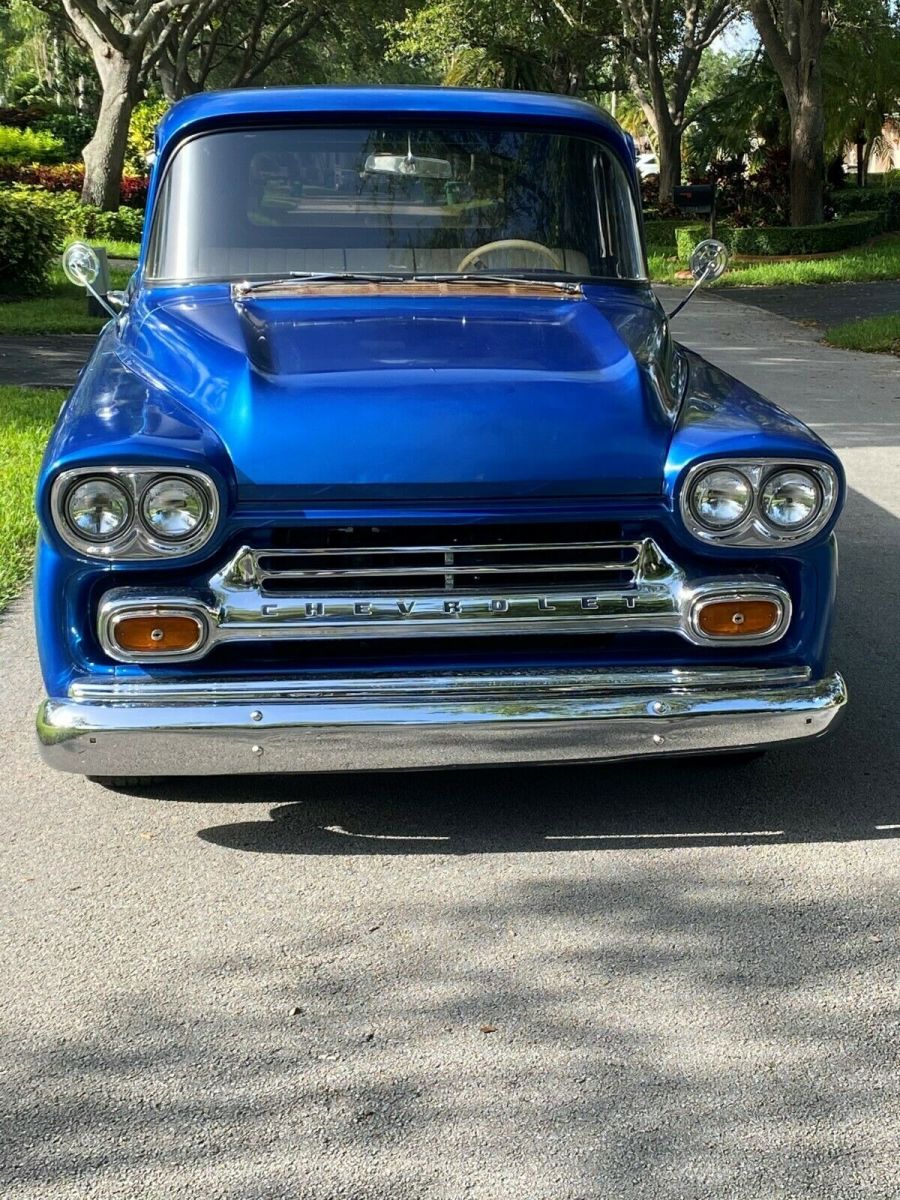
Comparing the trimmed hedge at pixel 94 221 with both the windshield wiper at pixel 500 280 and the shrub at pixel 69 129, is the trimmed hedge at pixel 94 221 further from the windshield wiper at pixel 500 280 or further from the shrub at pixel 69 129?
→ the windshield wiper at pixel 500 280

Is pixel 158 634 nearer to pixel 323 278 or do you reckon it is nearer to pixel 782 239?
pixel 323 278

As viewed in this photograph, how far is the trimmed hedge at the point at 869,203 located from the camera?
30508 mm

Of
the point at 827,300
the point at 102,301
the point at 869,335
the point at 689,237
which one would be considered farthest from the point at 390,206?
the point at 689,237

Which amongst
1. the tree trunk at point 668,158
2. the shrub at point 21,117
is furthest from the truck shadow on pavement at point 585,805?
the shrub at point 21,117

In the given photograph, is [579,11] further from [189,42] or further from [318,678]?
[318,678]

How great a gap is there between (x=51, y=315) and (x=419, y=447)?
12.7 meters

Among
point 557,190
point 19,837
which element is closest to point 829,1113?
point 19,837

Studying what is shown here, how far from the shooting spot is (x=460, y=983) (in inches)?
120

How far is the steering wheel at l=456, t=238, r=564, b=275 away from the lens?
4.61m

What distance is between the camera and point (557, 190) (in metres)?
4.73

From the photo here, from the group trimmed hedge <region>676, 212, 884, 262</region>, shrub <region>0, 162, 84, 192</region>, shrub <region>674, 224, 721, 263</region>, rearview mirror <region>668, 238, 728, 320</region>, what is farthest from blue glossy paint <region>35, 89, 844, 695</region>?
shrub <region>0, 162, 84, 192</region>

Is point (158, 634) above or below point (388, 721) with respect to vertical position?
above

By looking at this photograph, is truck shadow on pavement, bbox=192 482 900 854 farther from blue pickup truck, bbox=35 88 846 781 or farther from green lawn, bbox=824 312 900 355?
green lawn, bbox=824 312 900 355

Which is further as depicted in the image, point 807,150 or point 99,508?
point 807,150
